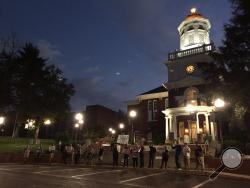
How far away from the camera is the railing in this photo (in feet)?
119

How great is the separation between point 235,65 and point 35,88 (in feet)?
98.8

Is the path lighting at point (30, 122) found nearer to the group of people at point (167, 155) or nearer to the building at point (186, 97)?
the building at point (186, 97)

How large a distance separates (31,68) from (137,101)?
18659 mm


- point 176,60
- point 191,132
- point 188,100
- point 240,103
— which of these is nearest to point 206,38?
point 176,60

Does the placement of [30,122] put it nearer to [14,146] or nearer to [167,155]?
[14,146]

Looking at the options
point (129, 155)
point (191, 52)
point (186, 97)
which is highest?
point (191, 52)

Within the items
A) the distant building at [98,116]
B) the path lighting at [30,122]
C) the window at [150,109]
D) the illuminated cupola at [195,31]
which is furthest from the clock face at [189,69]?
the distant building at [98,116]

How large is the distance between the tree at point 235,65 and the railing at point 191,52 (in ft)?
38.3

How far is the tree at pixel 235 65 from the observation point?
21.6 meters

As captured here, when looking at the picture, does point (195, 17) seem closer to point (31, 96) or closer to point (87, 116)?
point (31, 96)

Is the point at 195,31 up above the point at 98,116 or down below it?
above

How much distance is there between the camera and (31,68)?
138ft

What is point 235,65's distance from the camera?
23.0m

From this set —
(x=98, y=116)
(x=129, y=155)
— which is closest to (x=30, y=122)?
(x=98, y=116)
